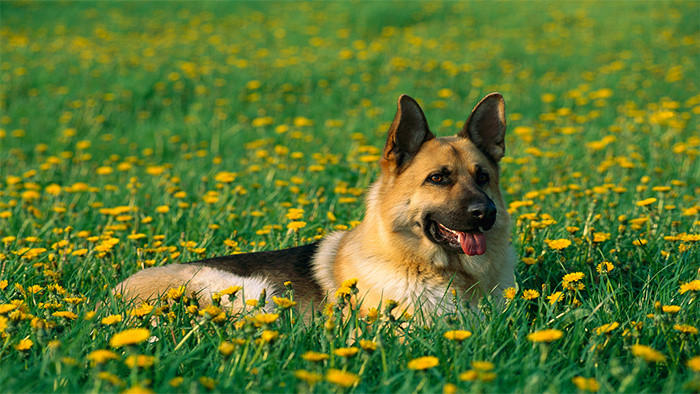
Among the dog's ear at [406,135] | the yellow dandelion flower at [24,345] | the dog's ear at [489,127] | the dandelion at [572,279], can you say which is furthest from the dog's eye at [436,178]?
the yellow dandelion flower at [24,345]

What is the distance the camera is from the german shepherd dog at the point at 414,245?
320 cm

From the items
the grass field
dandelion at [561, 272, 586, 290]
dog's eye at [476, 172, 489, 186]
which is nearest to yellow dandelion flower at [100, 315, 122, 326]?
the grass field

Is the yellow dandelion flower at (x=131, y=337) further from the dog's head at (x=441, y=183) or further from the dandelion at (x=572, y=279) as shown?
the dandelion at (x=572, y=279)

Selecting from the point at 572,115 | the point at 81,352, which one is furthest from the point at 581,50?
the point at 81,352

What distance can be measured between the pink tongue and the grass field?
34cm

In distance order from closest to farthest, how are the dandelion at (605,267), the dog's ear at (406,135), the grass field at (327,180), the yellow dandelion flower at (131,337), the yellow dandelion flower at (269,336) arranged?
1. the yellow dandelion flower at (131,337)
2. the yellow dandelion flower at (269,336)
3. the grass field at (327,180)
4. the dandelion at (605,267)
5. the dog's ear at (406,135)

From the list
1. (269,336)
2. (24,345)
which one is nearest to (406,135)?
(269,336)

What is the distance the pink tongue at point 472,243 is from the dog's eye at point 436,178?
0.32 metres

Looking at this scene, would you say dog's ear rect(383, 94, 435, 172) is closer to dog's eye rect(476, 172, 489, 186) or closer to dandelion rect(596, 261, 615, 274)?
dog's eye rect(476, 172, 489, 186)

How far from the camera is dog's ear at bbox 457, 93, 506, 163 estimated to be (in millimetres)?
3500

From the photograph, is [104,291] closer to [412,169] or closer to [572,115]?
[412,169]

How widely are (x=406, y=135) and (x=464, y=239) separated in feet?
2.30

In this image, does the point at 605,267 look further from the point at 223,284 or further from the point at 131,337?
the point at 131,337

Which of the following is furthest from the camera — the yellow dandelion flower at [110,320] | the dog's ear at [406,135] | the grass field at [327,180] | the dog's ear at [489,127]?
the dog's ear at [489,127]
